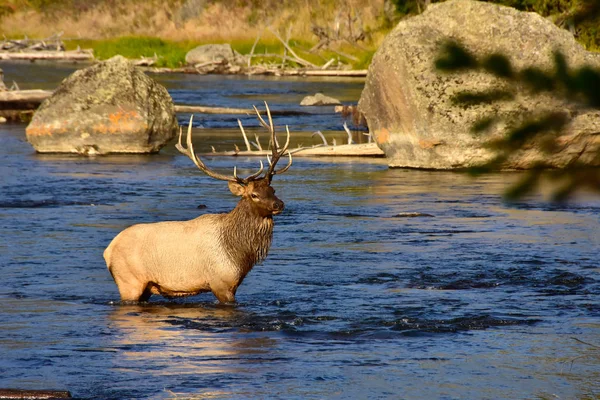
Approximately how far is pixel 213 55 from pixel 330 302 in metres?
49.1

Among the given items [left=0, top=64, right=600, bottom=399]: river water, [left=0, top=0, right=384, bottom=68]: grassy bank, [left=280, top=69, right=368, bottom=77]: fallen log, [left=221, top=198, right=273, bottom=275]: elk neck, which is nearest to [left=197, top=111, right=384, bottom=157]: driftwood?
[left=0, top=64, right=600, bottom=399]: river water

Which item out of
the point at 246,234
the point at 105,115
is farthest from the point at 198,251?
the point at 105,115

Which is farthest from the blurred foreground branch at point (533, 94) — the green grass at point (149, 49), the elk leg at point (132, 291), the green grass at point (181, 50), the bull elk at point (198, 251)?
the green grass at point (149, 49)

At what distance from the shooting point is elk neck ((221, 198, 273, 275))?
9.61m

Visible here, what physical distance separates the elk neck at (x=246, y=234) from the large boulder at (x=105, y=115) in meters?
11.7

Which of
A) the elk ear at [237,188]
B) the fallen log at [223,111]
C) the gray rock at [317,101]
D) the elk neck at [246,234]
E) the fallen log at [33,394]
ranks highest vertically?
the elk ear at [237,188]

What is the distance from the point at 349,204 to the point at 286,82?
31.6 m

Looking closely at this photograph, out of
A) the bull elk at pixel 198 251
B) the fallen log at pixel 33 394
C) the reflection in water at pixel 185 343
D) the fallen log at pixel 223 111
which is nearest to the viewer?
the fallen log at pixel 33 394

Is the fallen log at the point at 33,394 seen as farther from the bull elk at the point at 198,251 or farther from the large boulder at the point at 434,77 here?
the large boulder at the point at 434,77

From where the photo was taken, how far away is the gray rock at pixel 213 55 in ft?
189

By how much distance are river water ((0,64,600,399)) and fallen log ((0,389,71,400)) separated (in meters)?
0.37

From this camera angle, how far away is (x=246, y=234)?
31.8 ft

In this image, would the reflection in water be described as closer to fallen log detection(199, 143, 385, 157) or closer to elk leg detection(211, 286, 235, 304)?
elk leg detection(211, 286, 235, 304)

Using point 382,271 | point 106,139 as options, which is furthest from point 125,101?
point 382,271
